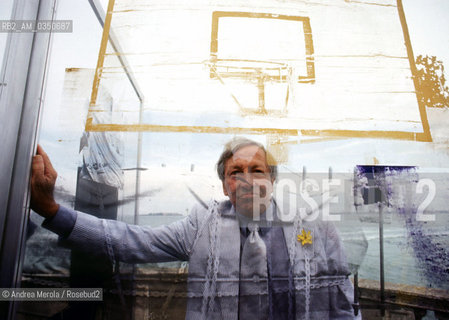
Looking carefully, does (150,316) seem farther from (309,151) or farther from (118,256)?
(309,151)

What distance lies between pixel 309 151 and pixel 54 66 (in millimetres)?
1188

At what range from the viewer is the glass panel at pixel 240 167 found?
1.00 meters

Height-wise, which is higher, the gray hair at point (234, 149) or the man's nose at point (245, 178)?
the gray hair at point (234, 149)

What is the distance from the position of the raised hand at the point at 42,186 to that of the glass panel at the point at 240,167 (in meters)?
0.05

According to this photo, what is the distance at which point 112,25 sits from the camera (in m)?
1.12

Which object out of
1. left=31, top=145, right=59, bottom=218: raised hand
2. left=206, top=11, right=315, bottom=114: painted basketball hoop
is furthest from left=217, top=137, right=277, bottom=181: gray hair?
left=31, top=145, right=59, bottom=218: raised hand

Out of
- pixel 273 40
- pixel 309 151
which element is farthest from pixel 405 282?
pixel 273 40

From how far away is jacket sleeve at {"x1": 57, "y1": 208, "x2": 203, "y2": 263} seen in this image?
969 mm

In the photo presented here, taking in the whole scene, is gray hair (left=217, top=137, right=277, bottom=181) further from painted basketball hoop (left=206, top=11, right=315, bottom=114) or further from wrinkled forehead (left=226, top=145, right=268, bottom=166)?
painted basketball hoop (left=206, top=11, right=315, bottom=114)

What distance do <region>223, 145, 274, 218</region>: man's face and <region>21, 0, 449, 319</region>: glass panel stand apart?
0.03 ft

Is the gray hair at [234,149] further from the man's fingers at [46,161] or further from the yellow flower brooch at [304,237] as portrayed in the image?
the man's fingers at [46,161]

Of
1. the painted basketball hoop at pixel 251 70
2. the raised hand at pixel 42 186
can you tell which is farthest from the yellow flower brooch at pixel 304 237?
the raised hand at pixel 42 186

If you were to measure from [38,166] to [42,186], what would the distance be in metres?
0.08

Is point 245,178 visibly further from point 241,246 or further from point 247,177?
point 241,246
